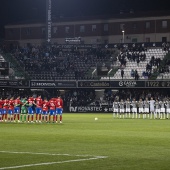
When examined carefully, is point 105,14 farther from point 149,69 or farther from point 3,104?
point 3,104

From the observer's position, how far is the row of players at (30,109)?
4122 cm

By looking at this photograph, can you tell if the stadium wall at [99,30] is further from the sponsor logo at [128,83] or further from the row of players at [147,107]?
the row of players at [147,107]

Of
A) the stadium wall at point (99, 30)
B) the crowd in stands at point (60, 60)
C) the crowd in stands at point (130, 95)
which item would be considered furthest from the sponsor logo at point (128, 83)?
the stadium wall at point (99, 30)

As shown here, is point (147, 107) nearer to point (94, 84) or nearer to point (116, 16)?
point (94, 84)

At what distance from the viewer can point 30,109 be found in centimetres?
4197

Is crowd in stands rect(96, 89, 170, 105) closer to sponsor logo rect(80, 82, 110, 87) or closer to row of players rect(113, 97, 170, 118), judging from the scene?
sponsor logo rect(80, 82, 110, 87)

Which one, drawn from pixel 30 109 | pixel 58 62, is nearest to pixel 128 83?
pixel 58 62

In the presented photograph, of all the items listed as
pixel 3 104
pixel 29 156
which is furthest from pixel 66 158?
pixel 3 104

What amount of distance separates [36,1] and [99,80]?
35785 millimetres

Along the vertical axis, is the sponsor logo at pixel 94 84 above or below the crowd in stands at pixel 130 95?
above

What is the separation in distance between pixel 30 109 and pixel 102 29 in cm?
5754

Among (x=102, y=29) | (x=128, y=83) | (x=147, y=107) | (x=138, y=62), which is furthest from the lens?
(x=102, y=29)

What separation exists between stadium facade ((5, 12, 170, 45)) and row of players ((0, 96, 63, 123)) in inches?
1775

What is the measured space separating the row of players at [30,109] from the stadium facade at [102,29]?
45.1 metres
